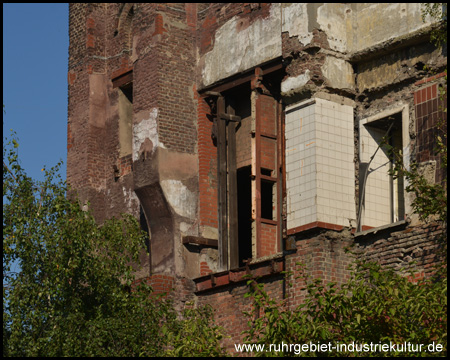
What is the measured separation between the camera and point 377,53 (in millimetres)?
18031

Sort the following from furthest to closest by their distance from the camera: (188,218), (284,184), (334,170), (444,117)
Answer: (188,218) < (284,184) < (334,170) < (444,117)

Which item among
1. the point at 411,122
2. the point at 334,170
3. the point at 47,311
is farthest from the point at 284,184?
the point at 47,311

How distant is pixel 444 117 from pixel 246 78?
4.67 metres

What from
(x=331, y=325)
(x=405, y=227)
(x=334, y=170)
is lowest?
(x=331, y=325)

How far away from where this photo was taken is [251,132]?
65.7 ft

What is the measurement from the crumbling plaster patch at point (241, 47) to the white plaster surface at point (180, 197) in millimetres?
2015

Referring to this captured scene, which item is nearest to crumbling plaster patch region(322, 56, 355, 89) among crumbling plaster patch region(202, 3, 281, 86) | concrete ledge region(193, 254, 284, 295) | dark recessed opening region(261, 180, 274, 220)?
crumbling plaster patch region(202, 3, 281, 86)

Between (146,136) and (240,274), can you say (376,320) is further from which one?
(146,136)

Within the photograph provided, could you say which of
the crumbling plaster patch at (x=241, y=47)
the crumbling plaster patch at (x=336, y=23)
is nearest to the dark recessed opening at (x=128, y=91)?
the crumbling plaster patch at (x=241, y=47)

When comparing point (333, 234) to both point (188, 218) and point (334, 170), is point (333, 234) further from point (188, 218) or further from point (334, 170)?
point (188, 218)

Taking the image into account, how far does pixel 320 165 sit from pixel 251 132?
2639 mm

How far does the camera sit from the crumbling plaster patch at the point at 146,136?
20.5 metres

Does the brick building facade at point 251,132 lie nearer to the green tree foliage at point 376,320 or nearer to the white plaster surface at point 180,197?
the white plaster surface at point 180,197

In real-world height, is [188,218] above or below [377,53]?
below
